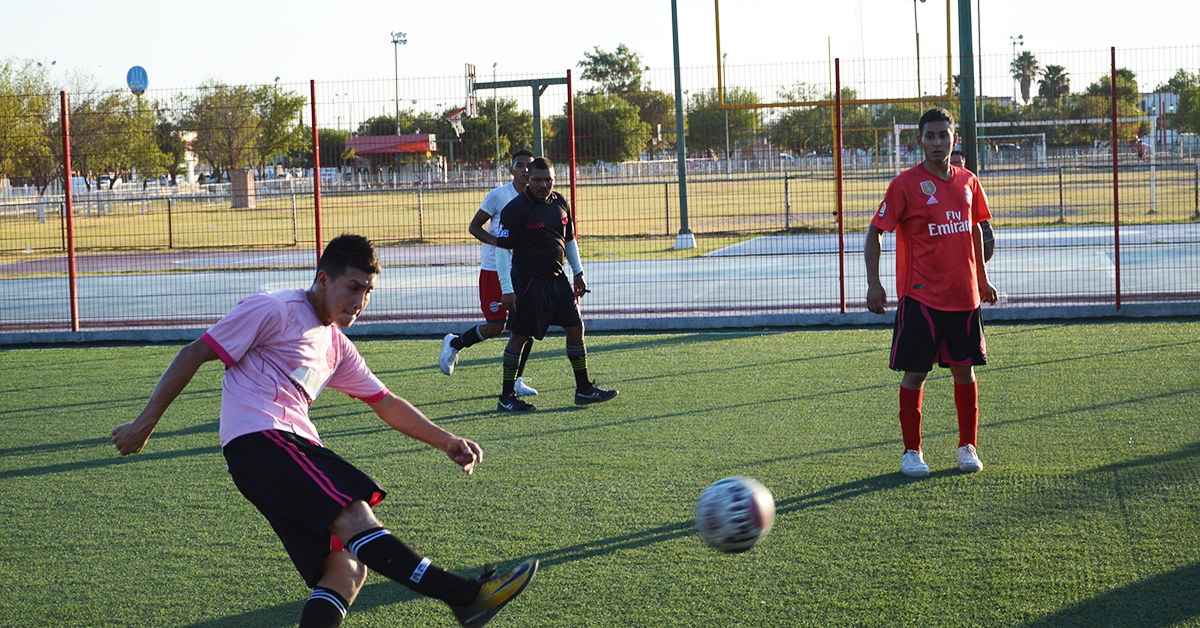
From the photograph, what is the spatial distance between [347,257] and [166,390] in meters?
0.71

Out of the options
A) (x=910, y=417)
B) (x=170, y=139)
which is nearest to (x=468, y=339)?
(x=910, y=417)

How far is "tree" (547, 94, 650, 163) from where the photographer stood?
12.1 metres

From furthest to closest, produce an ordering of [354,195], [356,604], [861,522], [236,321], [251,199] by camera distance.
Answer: [251,199] → [354,195] → [861,522] → [356,604] → [236,321]

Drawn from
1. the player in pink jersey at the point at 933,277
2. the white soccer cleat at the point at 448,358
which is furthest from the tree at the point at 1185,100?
the white soccer cleat at the point at 448,358

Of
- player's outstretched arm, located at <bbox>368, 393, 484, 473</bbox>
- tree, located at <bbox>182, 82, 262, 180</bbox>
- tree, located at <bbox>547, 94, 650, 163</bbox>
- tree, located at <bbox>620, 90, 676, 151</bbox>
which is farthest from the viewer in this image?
tree, located at <bbox>182, 82, 262, 180</bbox>

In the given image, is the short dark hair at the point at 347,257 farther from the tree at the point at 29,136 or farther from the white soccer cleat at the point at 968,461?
the tree at the point at 29,136

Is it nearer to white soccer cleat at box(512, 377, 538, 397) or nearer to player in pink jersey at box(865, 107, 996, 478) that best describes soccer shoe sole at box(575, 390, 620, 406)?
white soccer cleat at box(512, 377, 538, 397)

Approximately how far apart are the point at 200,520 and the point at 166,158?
10190mm

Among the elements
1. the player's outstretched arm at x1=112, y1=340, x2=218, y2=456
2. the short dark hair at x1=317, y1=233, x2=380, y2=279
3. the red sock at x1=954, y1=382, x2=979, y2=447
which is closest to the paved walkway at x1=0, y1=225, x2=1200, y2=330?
the red sock at x1=954, y1=382, x2=979, y2=447

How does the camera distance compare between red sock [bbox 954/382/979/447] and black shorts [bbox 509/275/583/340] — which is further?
black shorts [bbox 509/275/583/340]

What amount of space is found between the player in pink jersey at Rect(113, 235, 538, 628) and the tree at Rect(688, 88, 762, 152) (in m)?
10.0

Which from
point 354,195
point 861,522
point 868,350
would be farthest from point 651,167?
point 861,522

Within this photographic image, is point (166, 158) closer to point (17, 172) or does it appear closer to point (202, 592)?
point (17, 172)

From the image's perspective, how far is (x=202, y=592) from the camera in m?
4.45
